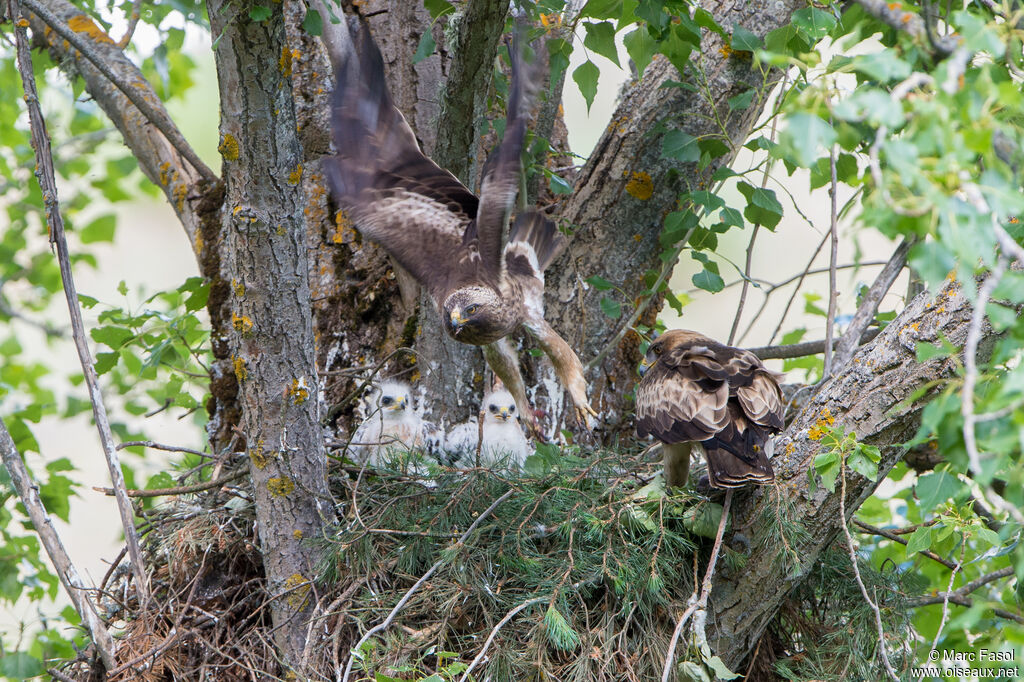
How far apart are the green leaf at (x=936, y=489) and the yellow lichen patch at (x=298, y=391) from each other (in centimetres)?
185

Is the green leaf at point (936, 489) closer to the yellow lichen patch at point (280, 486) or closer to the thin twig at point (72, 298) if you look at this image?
the yellow lichen patch at point (280, 486)

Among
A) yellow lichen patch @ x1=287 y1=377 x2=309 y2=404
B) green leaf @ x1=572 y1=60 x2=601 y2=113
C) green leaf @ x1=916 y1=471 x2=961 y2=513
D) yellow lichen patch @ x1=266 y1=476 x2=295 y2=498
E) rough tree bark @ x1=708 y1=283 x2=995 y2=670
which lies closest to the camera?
green leaf @ x1=916 y1=471 x2=961 y2=513

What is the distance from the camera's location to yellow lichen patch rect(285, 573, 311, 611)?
3.16 metres

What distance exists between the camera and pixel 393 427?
4141 millimetres

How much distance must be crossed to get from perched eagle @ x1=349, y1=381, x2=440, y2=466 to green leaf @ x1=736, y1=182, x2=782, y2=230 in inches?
66.2

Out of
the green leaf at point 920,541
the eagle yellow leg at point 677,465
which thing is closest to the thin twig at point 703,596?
the eagle yellow leg at point 677,465

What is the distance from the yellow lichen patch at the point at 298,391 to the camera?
116 inches

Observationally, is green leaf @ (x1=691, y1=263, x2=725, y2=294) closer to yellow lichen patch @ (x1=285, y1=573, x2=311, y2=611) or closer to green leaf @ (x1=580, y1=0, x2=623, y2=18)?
green leaf @ (x1=580, y1=0, x2=623, y2=18)

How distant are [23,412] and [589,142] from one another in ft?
14.9

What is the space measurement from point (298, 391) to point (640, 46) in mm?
1874

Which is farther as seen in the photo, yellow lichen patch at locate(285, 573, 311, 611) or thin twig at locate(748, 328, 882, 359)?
thin twig at locate(748, 328, 882, 359)

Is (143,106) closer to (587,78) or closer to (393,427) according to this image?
(393,427)

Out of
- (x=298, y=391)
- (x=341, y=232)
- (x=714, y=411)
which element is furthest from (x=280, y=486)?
(x=341, y=232)

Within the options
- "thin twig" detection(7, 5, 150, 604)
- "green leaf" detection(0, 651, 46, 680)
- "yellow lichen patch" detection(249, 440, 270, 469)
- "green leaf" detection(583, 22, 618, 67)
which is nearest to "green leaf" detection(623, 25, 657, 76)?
"green leaf" detection(583, 22, 618, 67)
